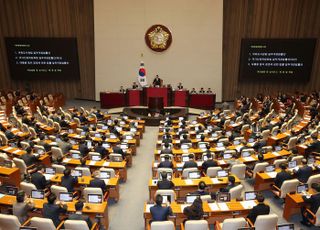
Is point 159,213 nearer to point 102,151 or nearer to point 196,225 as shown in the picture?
point 196,225

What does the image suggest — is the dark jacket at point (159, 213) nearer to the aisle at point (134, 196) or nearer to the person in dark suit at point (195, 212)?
the person in dark suit at point (195, 212)

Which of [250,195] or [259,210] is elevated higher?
[259,210]

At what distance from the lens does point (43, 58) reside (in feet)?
83.5

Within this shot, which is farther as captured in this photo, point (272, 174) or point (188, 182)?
point (272, 174)

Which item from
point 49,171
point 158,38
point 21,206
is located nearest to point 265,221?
point 21,206

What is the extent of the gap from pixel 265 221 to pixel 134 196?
4902 mm

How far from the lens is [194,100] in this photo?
24.0m

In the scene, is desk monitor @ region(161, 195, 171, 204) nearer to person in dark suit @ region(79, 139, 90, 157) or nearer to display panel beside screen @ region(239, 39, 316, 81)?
person in dark suit @ region(79, 139, 90, 157)

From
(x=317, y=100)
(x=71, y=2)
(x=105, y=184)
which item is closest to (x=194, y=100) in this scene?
(x=317, y=100)

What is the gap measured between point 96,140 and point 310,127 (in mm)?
10997

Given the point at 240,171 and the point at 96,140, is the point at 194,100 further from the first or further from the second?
the point at 240,171

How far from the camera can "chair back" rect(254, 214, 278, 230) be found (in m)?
6.94

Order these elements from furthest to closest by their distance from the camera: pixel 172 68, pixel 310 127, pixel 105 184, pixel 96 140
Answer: pixel 172 68 < pixel 310 127 < pixel 96 140 < pixel 105 184

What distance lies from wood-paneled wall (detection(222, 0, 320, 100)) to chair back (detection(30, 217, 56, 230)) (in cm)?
2182
